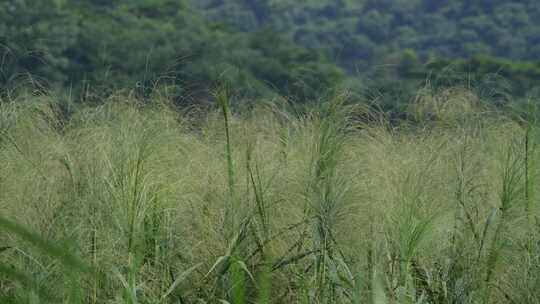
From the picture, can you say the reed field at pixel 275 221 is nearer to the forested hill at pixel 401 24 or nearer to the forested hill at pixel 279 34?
the forested hill at pixel 279 34

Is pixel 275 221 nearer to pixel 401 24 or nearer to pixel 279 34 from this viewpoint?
pixel 279 34

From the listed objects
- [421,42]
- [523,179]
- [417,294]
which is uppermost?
[523,179]

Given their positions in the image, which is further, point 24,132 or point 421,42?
point 421,42

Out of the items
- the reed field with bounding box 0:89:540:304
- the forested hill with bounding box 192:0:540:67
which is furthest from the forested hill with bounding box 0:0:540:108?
the reed field with bounding box 0:89:540:304

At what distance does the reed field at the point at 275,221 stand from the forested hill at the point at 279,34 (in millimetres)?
21705

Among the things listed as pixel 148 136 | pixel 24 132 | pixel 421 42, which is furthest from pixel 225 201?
pixel 421 42

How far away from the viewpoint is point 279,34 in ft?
125

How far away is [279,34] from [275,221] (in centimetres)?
3522

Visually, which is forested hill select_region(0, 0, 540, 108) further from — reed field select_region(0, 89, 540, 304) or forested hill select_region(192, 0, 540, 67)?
reed field select_region(0, 89, 540, 304)

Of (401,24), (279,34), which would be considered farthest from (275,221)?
(401,24)

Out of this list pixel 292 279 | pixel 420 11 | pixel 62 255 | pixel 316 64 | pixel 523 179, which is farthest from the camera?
pixel 420 11

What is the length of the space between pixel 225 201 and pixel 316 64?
30445 millimetres

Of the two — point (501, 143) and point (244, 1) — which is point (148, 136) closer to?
point (501, 143)

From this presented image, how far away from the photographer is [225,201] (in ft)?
10.7
